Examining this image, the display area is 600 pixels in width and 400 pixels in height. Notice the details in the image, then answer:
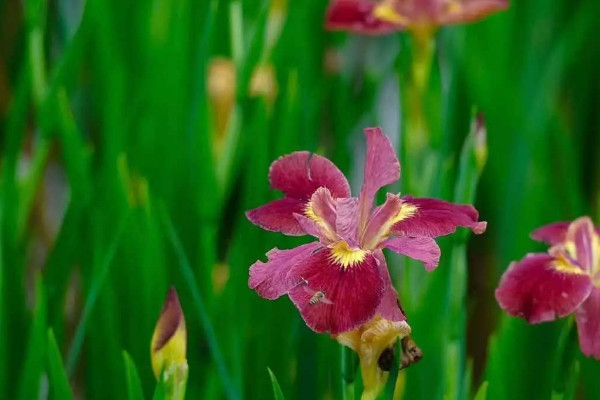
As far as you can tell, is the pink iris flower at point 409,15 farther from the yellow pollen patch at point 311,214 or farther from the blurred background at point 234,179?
the yellow pollen patch at point 311,214

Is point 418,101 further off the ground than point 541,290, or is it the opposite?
point 418,101

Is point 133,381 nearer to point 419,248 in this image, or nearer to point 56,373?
point 56,373

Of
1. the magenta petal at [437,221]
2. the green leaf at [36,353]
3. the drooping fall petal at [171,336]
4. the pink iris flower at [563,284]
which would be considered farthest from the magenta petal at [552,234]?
the green leaf at [36,353]

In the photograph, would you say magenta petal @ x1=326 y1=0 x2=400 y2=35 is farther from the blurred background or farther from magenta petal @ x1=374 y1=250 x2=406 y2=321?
magenta petal @ x1=374 y1=250 x2=406 y2=321

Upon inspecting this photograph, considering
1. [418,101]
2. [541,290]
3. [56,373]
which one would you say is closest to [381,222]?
[541,290]

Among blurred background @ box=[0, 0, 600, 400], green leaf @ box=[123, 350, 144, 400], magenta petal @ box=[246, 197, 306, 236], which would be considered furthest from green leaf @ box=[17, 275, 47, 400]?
magenta petal @ box=[246, 197, 306, 236]

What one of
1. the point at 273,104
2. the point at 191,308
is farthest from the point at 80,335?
the point at 273,104
